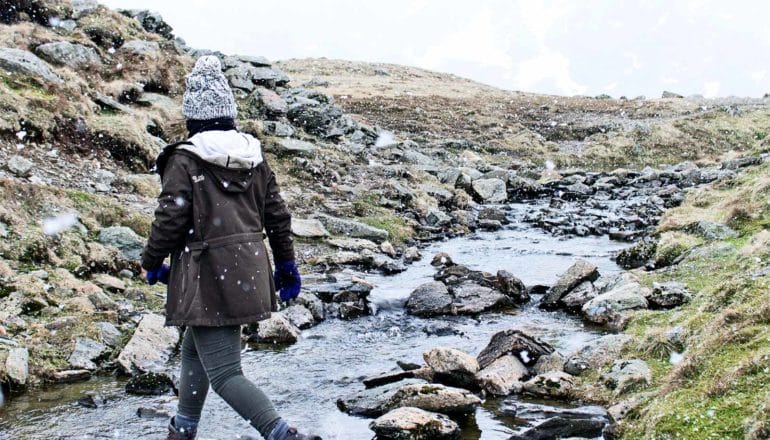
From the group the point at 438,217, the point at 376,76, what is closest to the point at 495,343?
the point at 438,217

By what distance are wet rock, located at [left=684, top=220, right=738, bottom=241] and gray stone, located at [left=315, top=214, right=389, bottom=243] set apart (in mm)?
6567

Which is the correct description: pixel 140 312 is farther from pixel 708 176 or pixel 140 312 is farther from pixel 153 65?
pixel 708 176

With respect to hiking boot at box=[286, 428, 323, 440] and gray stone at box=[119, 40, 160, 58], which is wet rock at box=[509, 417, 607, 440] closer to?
hiking boot at box=[286, 428, 323, 440]

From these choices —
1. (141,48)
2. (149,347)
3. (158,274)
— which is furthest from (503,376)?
(141,48)

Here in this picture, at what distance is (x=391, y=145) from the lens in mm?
26906

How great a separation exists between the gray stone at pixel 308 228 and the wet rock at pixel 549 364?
8.18 metres

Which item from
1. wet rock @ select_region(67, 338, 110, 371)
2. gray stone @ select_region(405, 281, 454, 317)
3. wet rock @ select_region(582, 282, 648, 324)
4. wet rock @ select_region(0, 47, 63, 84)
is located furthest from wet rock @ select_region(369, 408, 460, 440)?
wet rock @ select_region(0, 47, 63, 84)

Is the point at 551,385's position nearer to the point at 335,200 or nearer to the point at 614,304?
the point at 614,304

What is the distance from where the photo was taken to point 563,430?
18.9ft

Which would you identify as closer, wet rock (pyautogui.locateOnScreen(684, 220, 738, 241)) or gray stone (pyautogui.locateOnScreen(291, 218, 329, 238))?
wet rock (pyautogui.locateOnScreen(684, 220, 738, 241))

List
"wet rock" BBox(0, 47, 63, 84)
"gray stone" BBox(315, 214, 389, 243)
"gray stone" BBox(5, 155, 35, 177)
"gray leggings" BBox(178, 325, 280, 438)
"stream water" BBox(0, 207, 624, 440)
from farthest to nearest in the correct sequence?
"gray stone" BBox(315, 214, 389, 243) < "wet rock" BBox(0, 47, 63, 84) < "gray stone" BBox(5, 155, 35, 177) < "stream water" BBox(0, 207, 624, 440) < "gray leggings" BBox(178, 325, 280, 438)

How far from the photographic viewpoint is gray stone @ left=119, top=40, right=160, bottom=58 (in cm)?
2159

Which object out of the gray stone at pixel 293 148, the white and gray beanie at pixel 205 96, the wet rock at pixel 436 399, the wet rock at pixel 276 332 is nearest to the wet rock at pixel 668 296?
the wet rock at pixel 436 399

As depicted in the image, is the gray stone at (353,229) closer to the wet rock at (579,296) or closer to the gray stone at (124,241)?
the gray stone at (124,241)
